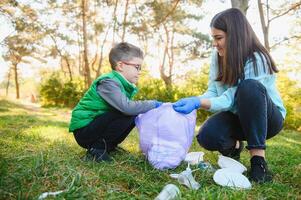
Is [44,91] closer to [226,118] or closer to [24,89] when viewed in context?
[226,118]

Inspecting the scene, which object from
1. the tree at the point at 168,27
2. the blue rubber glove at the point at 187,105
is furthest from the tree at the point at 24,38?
the blue rubber glove at the point at 187,105

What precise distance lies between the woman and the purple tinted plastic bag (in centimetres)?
8

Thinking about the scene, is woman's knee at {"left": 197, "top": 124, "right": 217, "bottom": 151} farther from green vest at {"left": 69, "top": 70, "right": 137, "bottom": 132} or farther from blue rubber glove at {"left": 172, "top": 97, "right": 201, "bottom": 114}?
green vest at {"left": 69, "top": 70, "right": 137, "bottom": 132}

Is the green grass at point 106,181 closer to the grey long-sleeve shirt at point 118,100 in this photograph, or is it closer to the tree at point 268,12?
the grey long-sleeve shirt at point 118,100

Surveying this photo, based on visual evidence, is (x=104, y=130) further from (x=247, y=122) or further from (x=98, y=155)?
(x=247, y=122)

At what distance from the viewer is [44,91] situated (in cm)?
1527

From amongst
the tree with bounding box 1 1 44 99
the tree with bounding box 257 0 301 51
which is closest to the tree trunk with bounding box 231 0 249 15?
the tree with bounding box 257 0 301 51

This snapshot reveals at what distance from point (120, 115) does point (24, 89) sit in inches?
2209

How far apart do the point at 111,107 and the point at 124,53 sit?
1.42ft

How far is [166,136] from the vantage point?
2.39 m

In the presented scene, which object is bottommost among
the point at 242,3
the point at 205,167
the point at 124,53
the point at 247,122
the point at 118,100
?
the point at 205,167

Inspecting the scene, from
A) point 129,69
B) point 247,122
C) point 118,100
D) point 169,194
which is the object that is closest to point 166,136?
point 118,100

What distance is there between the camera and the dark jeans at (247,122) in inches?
Result: 87.9

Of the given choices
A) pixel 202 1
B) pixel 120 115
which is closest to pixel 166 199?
pixel 120 115
